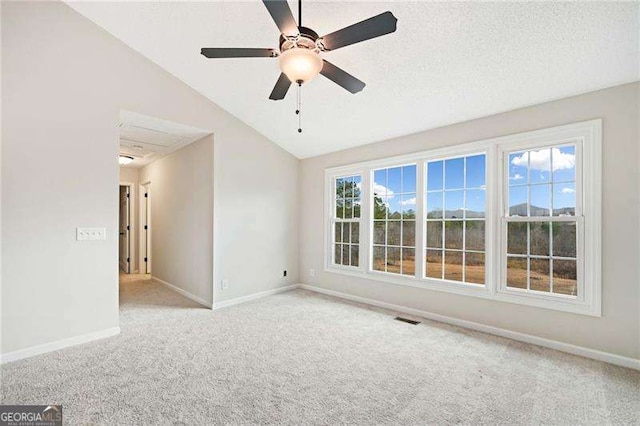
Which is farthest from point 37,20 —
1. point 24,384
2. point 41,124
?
point 24,384

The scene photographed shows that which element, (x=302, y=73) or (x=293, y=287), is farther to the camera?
(x=293, y=287)

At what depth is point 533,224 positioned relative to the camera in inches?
122

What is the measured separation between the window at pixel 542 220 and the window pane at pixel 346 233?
227cm

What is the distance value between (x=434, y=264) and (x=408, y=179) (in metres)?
1.23

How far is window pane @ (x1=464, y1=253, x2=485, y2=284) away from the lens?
135 inches

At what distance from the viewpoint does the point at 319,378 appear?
235cm

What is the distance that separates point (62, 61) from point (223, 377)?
11.2ft

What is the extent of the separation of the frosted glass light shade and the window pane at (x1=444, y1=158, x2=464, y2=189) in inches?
99.6

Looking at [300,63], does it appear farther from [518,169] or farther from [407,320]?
[407,320]

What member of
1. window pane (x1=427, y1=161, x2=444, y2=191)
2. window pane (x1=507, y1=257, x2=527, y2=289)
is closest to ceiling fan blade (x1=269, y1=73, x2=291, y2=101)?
window pane (x1=427, y1=161, x2=444, y2=191)

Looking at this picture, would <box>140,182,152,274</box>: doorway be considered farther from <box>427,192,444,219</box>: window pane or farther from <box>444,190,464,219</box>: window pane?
<box>444,190,464,219</box>: window pane

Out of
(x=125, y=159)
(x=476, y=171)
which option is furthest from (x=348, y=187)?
(x=125, y=159)

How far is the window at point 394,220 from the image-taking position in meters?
4.09

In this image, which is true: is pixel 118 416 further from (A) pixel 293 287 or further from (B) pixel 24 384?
(A) pixel 293 287
